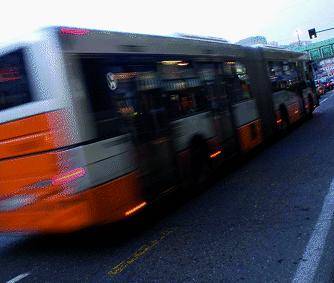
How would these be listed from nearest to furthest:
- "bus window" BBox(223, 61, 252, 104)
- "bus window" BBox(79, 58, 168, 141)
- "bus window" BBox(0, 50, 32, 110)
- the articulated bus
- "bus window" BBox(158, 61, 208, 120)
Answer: the articulated bus
"bus window" BBox(0, 50, 32, 110)
"bus window" BBox(79, 58, 168, 141)
"bus window" BBox(158, 61, 208, 120)
"bus window" BBox(223, 61, 252, 104)

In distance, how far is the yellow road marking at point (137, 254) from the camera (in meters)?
5.22

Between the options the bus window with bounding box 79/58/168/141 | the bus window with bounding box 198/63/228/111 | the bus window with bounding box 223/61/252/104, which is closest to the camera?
the bus window with bounding box 79/58/168/141

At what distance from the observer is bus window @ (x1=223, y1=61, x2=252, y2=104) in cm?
1096

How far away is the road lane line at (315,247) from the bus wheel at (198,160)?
8.68 ft

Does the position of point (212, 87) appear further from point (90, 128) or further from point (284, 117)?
point (284, 117)

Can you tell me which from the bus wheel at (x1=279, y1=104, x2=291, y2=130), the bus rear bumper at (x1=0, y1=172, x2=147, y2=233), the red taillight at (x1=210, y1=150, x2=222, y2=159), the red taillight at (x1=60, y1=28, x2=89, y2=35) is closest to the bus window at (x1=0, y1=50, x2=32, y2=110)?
the red taillight at (x1=60, y1=28, x2=89, y2=35)

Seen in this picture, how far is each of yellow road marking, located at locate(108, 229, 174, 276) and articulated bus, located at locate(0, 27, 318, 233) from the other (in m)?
0.49

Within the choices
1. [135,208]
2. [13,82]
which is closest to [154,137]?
[135,208]

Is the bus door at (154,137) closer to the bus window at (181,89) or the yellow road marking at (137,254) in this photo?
the bus window at (181,89)

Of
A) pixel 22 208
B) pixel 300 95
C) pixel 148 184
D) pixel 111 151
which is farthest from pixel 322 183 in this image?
pixel 300 95

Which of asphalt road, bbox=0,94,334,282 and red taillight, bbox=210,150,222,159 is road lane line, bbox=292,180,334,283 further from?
red taillight, bbox=210,150,222,159

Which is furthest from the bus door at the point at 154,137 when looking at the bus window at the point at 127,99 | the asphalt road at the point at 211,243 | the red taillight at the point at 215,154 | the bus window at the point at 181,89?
the red taillight at the point at 215,154

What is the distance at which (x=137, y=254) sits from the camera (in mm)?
5684

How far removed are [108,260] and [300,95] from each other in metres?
14.3
